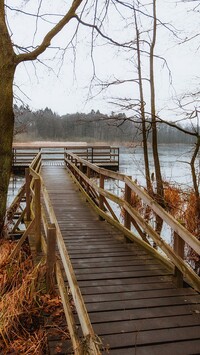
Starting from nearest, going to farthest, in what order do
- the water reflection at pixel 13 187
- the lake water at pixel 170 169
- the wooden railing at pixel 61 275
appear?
1. the wooden railing at pixel 61 275
2. the lake water at pixel 170 169
3. the water reflection at pixel 13 187

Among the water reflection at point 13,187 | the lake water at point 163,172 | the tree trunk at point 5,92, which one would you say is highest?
the tree trunk at point 5,92

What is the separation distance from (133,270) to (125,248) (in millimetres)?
974

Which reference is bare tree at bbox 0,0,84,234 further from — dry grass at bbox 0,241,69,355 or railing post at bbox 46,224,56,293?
railing post at bbox 46,224,56,293

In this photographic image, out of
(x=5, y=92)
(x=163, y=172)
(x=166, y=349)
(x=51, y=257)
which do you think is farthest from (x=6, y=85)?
(x=163, y=172)

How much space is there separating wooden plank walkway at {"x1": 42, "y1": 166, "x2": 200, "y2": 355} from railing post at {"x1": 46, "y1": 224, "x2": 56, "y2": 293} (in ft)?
1.18

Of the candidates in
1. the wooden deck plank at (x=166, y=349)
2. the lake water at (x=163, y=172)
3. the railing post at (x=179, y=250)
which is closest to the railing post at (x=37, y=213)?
the railing post at (x=179, y=250)

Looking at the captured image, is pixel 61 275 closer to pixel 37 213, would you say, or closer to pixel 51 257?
pixel 51 257

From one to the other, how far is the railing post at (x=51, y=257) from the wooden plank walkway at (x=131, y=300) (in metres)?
0.36

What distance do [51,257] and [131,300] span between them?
3.18 feet

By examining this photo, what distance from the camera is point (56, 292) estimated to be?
13.1 feet

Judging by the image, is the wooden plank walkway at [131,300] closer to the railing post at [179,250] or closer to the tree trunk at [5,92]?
the railing post at [179,250]

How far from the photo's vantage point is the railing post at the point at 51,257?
3794 mm

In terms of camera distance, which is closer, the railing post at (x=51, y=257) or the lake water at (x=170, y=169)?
the railing post at (x=51, y=257)

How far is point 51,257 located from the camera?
12.9 ft
